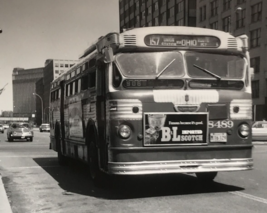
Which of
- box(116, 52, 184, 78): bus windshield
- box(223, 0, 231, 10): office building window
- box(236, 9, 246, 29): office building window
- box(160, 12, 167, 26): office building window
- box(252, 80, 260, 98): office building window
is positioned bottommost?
box(116, 52, 184, 78): bus windshield

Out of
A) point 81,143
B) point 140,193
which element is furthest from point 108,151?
point 81,143

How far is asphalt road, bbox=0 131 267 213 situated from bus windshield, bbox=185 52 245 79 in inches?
84.5

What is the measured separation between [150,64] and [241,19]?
4608 cm

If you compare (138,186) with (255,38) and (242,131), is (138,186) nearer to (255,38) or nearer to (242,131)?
(242,131)

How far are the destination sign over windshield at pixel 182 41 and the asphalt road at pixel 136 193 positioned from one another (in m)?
2.68

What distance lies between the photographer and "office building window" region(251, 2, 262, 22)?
→ 4809cm

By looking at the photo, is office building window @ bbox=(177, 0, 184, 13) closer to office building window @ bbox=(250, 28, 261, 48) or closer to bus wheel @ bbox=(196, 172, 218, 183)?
office building window @ bbox=(250, 28, 261, 48)

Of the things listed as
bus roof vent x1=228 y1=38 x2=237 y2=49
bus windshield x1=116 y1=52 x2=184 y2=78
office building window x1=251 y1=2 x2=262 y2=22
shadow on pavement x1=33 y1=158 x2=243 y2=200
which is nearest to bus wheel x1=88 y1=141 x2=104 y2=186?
shadow on pavement x1=33 y1=158 x2=243 y2=200

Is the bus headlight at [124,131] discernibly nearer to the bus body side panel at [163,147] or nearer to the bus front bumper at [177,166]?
the bus body side panel at [163,147]

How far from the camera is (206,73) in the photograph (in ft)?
26.7

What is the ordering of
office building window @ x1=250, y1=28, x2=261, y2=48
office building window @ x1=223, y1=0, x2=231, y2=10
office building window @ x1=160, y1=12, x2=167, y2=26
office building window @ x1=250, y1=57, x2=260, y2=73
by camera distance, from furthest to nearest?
office building window @ x1=160, y1=12, x2=167, y2=26
office building window @ x1=223, y1=0, x2=231, y2=10
office building window @ x1=250, y1=57, x2=260, y2=73
office building window @ x1=250, y1=28, x2=261, y2=48

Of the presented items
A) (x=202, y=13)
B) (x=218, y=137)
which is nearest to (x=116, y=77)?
(x=218, y=137)

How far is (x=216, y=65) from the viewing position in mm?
8219

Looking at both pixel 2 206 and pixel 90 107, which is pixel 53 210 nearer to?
pixel 2 206
